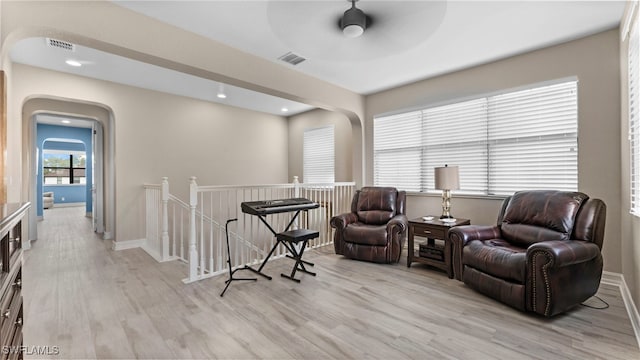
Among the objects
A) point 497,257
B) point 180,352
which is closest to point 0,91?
point 180,352

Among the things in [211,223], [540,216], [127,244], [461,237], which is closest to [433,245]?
[461,237]

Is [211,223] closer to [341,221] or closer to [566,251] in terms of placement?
[341,221]

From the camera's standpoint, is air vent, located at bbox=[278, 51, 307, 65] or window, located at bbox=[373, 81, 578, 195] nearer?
window, located at bbox=[373, 81, 578, 195]

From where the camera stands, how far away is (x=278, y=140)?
6.94 metres

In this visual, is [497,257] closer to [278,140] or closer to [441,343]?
[441,343]

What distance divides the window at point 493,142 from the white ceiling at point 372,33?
591mm

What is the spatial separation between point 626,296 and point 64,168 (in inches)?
623

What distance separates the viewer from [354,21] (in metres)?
2.02

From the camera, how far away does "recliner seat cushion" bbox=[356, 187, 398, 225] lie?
4141 mm

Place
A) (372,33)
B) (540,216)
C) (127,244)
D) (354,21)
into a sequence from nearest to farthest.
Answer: (354,21), (372,33), (540,216), (127,244)

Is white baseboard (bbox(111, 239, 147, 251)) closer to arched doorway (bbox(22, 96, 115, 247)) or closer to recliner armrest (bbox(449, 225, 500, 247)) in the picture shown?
arched doorway (bbox(22, 96, 115, 247))

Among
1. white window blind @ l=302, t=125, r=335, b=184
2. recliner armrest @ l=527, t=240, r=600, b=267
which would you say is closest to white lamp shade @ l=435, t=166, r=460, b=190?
recliner armrest @ l=527, t=240, r=600, b=267

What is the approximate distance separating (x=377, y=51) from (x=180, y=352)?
2.72 m

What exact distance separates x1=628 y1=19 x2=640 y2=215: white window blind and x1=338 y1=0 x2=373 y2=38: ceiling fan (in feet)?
6.65
